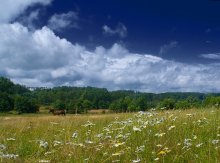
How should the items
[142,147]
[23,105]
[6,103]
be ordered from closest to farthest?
[142,147], [23,105], [6,103]

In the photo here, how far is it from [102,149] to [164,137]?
1195 millimetres

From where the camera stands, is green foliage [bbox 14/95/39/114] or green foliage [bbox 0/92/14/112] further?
green foliage [bbox 0/92/14/112]

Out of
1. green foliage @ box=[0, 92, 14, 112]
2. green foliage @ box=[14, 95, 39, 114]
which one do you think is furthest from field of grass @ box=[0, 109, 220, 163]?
green foliage @ box=[0, 92, 14, 112]

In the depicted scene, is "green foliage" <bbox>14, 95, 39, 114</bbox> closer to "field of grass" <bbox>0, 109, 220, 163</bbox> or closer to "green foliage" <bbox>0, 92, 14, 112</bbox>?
"green foliage" <bbox>0, 92, 14, 112</bbox>

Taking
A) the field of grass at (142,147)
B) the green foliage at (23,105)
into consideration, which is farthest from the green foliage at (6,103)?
the field of grass at (142,147)

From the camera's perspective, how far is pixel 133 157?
566 centimetres

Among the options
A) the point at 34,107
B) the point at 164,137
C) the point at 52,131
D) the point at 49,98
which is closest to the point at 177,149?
the point at 164,137

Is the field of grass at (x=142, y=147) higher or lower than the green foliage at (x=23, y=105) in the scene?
higher

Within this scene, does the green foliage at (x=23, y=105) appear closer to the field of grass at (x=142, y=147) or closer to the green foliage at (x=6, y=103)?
the green foliage at (x=6, y=103)

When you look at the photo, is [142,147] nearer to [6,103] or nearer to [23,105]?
[23,105]

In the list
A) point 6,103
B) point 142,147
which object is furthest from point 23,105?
point 142,147

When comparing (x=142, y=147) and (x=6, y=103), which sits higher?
(x=142, y=147)

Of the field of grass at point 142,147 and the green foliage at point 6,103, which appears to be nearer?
the field of grass at point 142,147

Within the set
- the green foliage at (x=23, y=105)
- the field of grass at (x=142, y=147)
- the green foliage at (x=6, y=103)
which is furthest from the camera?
the green foliage at (x=6, y=103)
